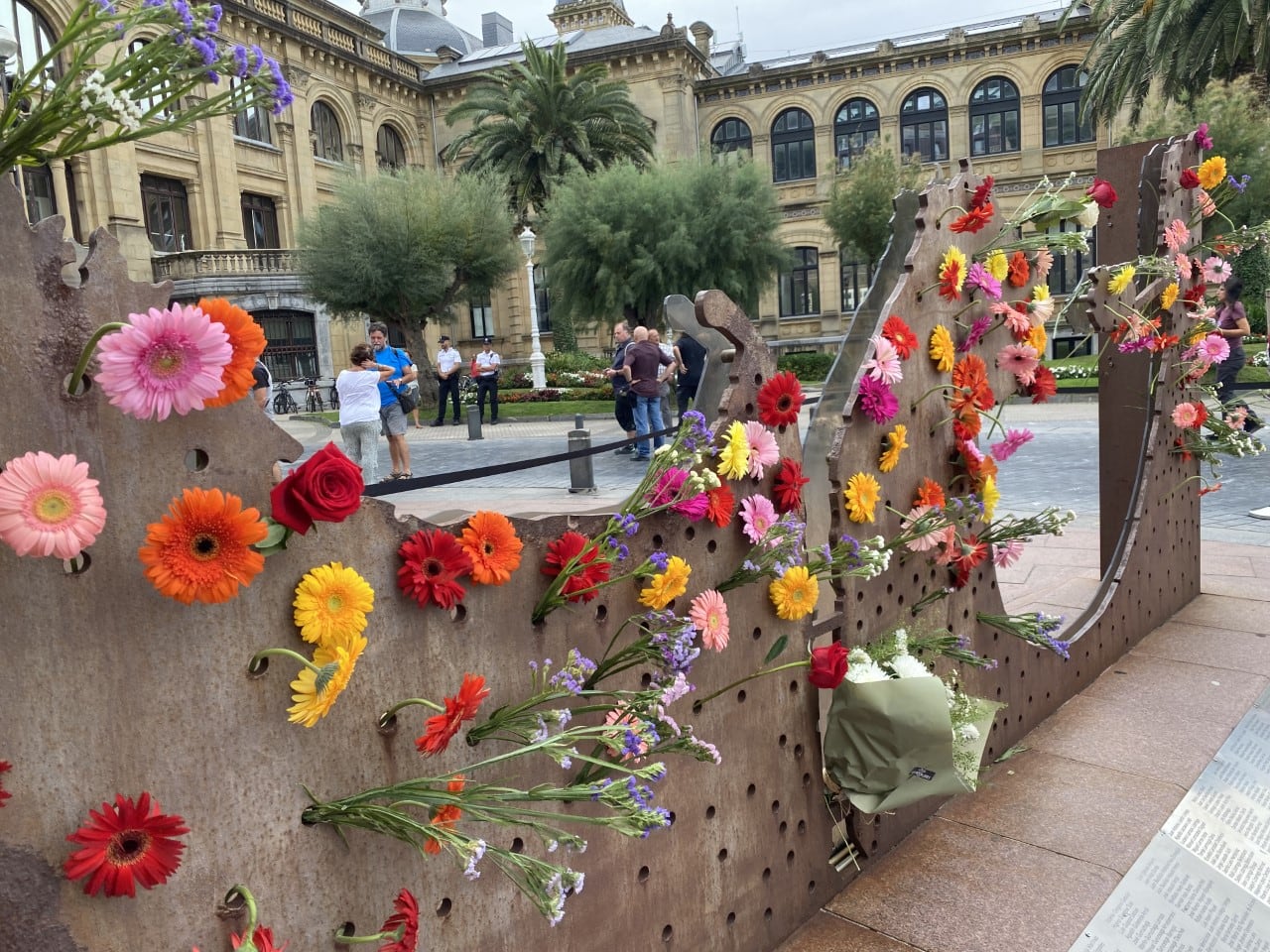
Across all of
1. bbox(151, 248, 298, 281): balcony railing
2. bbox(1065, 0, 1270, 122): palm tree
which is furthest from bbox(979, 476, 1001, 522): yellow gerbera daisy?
bbox(151, 248, 298, 281): balcony railing

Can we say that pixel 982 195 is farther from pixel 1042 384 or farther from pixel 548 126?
pixel 548 126

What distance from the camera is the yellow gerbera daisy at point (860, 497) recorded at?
2807mm

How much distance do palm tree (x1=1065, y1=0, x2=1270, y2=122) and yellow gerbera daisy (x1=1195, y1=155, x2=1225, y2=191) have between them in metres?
17.2

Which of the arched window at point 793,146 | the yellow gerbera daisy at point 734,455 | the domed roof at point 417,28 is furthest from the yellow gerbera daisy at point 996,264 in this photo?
the domed roof at point 417,28

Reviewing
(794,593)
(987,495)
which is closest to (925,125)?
(987,495)

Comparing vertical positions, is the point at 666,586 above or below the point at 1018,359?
below

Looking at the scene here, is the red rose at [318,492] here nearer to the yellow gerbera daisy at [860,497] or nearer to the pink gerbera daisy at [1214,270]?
the yellow gerbera daisy at [860,497]

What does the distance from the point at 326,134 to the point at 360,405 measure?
29280 millimetres

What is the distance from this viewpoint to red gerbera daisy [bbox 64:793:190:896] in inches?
49.6

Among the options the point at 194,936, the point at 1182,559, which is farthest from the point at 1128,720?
the point at 194,936

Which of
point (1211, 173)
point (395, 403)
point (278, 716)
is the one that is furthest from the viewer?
point (395, 403)

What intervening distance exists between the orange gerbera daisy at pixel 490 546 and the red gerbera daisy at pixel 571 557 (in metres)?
0.14

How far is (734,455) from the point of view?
2.36 metres

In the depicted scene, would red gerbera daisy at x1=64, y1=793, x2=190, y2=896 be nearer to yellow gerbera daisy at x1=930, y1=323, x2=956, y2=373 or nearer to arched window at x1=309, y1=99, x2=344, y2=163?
yellow gerbera daisy at x1=930, y1=323, x2=956, y2=373
